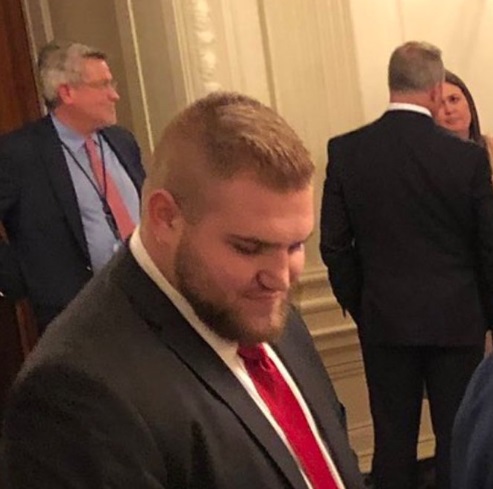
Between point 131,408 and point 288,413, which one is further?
point 288,413

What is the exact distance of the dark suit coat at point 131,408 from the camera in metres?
1.36

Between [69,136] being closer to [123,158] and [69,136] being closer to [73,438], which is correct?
[123,158]

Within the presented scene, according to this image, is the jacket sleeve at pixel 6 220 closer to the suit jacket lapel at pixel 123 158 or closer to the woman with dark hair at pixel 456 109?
the suit jacket lapel at pixel 123 158

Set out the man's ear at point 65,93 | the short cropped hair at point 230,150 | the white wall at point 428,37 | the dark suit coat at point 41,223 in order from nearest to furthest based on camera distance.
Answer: the short cropped hair at point 230,150, the dark suit coat at point 41,223, the man's ear at point 65,93, the white wall at point 428,37

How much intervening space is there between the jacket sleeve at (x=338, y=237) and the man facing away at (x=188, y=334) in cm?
195

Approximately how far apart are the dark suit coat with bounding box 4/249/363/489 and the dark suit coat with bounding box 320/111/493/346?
1.92 m

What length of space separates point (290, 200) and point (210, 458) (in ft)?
1.09

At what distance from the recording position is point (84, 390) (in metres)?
1.37

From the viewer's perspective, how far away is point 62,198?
11.3ft

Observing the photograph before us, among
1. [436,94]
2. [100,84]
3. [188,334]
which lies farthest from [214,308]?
[100,84]

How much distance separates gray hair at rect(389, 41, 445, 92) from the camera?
3430mm

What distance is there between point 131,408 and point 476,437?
0.40 m

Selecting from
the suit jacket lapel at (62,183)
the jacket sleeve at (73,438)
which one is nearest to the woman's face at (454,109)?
the suit jacket lapel at (62,183)

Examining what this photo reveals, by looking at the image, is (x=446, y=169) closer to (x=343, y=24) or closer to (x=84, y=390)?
(x=343, y=24)
